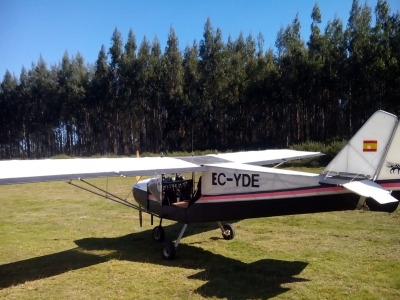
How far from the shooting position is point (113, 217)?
1093 cm

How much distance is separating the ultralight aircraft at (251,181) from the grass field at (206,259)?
2.53 ft

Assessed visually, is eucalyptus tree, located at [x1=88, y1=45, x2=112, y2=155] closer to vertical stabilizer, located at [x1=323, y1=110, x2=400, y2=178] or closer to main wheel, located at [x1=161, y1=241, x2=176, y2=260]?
main wheel, located at [x1=161, y1=241, x2=176, y2=260]

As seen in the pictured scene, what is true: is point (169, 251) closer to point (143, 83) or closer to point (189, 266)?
point (189, 266)

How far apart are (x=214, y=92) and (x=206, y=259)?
35.2 metres

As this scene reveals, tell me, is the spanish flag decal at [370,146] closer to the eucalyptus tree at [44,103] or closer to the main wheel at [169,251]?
the main wheel at [169,251]

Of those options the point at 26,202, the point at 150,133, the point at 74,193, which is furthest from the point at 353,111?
the point at 26,202

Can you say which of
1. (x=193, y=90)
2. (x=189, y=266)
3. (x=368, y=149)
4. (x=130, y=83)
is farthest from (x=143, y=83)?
(x=368, y=149)

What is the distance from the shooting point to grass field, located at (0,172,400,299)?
17.5ft

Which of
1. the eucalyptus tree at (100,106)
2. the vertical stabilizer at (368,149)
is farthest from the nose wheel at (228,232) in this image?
the eucalyptus tree at (100,106)

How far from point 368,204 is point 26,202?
13099 mm

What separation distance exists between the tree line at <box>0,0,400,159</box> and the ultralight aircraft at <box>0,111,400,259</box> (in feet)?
90.7

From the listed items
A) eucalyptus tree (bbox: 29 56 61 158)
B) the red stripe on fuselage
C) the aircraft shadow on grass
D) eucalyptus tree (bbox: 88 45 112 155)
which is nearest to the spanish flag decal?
the red stripe on fuselage

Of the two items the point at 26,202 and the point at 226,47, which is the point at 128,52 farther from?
the point at 26,202

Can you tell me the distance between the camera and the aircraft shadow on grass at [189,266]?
5359 mm
